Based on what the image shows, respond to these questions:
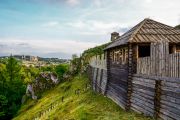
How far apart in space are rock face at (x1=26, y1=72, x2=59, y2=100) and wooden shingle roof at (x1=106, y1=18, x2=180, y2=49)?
144 feet

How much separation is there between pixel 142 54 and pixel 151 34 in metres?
2.01

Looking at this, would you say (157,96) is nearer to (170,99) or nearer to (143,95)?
(170,99)

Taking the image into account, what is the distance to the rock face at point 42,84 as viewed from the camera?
6664 centimetres

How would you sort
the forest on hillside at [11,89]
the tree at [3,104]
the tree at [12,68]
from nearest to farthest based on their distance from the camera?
the forest on hillside at [11,89] < the tree at [3,104] < the tree at [12,68]

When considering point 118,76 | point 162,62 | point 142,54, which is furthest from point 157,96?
point 118,76

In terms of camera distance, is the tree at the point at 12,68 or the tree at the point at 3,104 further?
the tree at the point at 12,68

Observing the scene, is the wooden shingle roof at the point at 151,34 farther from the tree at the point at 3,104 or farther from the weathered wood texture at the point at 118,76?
the tree at the point at 3,104

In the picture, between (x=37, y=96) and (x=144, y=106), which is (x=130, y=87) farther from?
(x=37, y=96)

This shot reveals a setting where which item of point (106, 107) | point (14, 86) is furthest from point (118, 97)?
point (14, 86)

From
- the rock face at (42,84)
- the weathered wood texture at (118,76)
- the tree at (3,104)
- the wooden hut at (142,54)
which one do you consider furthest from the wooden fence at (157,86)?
the tree at (3,104)

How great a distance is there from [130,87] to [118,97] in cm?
375

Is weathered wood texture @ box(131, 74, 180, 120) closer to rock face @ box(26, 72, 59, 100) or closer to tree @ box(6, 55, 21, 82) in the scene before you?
rock face @ box(26, 72, 59, 100)

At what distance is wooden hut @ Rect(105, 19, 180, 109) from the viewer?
17819 millimetres

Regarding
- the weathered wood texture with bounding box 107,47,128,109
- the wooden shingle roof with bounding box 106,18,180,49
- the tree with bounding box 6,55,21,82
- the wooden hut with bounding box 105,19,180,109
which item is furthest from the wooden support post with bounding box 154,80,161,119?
the tree with bounding box 6,55,21,82
